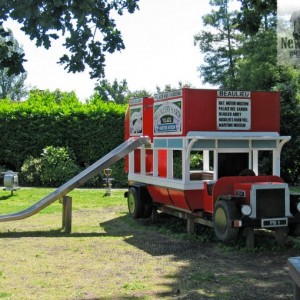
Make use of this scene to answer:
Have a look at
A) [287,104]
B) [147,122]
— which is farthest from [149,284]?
[287,104]

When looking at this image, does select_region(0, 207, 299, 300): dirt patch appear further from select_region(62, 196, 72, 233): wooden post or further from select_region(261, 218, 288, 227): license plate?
select_region(261, 218, 288, 227): license plate

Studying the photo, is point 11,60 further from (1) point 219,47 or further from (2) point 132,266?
(1) point 219,47

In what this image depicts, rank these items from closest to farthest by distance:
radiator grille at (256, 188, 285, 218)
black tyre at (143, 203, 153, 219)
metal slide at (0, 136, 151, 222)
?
radiator grille at (256, 188, 285, 218) → metal slide at (0, 136, 151, 222) → black tyre at (143, 203, 153, 219)

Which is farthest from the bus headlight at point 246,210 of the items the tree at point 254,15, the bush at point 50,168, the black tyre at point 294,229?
the bush at point 50,168

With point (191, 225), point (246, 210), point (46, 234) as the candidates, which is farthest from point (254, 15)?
point (46, 234)

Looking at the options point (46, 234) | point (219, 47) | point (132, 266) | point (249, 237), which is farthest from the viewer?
point (219, 47)

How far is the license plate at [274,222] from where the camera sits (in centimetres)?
884

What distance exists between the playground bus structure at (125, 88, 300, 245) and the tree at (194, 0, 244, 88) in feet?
103

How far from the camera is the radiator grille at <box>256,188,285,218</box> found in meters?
8.89

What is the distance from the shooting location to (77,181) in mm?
11359

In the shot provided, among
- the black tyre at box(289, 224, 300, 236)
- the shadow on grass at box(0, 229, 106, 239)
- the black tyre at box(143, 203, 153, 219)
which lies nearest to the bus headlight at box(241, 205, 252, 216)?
the black tyre at box(289, 224, 300, 236)

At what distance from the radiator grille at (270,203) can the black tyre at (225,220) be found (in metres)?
0.47

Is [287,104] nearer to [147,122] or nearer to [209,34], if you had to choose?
[147,122]

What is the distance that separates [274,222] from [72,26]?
518cm
